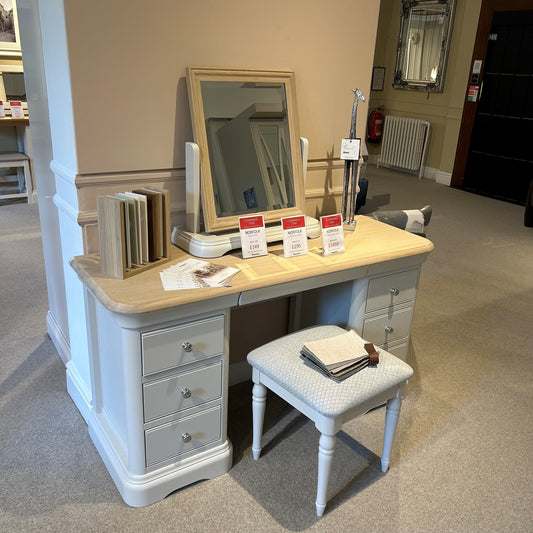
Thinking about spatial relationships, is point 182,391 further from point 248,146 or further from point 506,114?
point 506,114

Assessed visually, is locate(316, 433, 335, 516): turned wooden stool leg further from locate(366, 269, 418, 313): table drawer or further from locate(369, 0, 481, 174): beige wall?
locate(369, 0, 481, 174): beige wall

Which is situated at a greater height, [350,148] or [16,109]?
[350,148]

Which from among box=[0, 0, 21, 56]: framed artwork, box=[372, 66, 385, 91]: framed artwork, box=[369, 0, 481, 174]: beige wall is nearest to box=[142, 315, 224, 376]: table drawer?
box=[0, 0, 21, 56]: framed artwork

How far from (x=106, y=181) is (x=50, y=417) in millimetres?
969

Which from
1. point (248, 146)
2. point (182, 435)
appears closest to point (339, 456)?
point (182, 435)

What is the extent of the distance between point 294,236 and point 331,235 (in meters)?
0.13

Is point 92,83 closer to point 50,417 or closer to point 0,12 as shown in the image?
point 50,417

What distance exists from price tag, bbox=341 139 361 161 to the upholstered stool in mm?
672

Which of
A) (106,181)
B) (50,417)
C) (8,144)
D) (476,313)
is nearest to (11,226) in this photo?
(8,144)

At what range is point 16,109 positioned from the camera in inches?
183

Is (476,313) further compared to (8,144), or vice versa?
(8,144)

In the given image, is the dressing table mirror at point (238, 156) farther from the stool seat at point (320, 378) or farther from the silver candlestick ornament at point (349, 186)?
the stool seat at point (320, 378)

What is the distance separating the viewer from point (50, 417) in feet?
6.72

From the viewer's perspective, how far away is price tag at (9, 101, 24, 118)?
15.2ft
